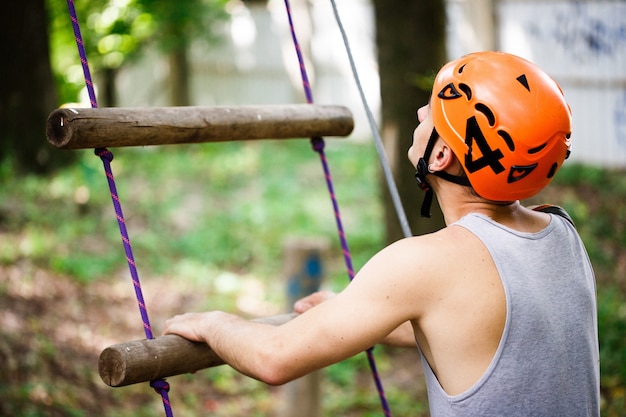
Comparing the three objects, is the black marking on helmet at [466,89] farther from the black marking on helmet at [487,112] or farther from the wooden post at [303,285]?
the wooden post at [303,285]

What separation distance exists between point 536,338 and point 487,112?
0.55 meters

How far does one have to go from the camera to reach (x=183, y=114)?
2.19 meters

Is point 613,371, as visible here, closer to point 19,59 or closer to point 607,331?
point 607,331

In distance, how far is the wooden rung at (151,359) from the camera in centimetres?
192

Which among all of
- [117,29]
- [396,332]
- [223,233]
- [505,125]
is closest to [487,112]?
[505,125]

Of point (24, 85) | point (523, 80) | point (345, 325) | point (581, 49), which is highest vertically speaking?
point (523, 80)

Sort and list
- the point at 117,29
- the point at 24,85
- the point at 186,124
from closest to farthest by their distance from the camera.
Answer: the point at 186,124, the point at 24,85, the point at 117,29

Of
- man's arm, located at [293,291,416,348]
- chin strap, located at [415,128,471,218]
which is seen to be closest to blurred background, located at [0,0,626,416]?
man's arm, located at [293,291,416,348]

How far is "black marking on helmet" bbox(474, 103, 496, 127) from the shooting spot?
1.76 meters

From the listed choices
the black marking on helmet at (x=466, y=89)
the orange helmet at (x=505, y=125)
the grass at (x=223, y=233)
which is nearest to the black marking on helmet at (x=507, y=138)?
the orange helmet at (x=505, y=125)

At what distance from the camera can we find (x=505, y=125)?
68.8 inches

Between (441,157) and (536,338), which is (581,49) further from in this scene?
(536,338)

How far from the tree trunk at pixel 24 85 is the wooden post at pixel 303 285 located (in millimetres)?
4815

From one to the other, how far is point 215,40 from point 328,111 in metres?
9.26
